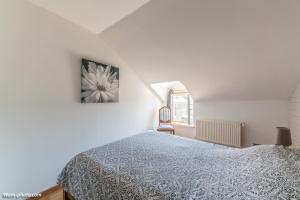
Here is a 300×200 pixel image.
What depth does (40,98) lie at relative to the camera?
1939 mm

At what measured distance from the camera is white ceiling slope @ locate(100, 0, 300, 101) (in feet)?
5.43

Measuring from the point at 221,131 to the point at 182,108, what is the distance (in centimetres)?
135

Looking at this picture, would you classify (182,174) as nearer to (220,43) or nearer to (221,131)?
(220,43)

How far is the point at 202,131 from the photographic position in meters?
3.58

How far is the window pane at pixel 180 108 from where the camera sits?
435 centimetres

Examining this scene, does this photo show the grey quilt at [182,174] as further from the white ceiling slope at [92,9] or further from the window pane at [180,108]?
the window pane at [180,108]

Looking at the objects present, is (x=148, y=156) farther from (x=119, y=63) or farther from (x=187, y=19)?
(x=119, y=63)

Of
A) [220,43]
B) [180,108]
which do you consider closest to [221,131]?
[180,108]

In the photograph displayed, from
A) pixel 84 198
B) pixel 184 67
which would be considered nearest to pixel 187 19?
pixel 184 67

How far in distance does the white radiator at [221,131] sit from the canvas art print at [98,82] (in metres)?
2.09

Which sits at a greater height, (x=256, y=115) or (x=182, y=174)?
(x=256, y=115)

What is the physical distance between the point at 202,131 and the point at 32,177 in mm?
3197

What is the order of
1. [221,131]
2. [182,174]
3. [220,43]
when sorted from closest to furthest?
1. [182,174]
2. [220,43]
3. [221,131]

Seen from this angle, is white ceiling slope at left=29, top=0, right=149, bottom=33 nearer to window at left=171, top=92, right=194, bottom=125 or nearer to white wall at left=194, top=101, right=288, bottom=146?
white wall at left=194, top=101, right=288, bottom=146
